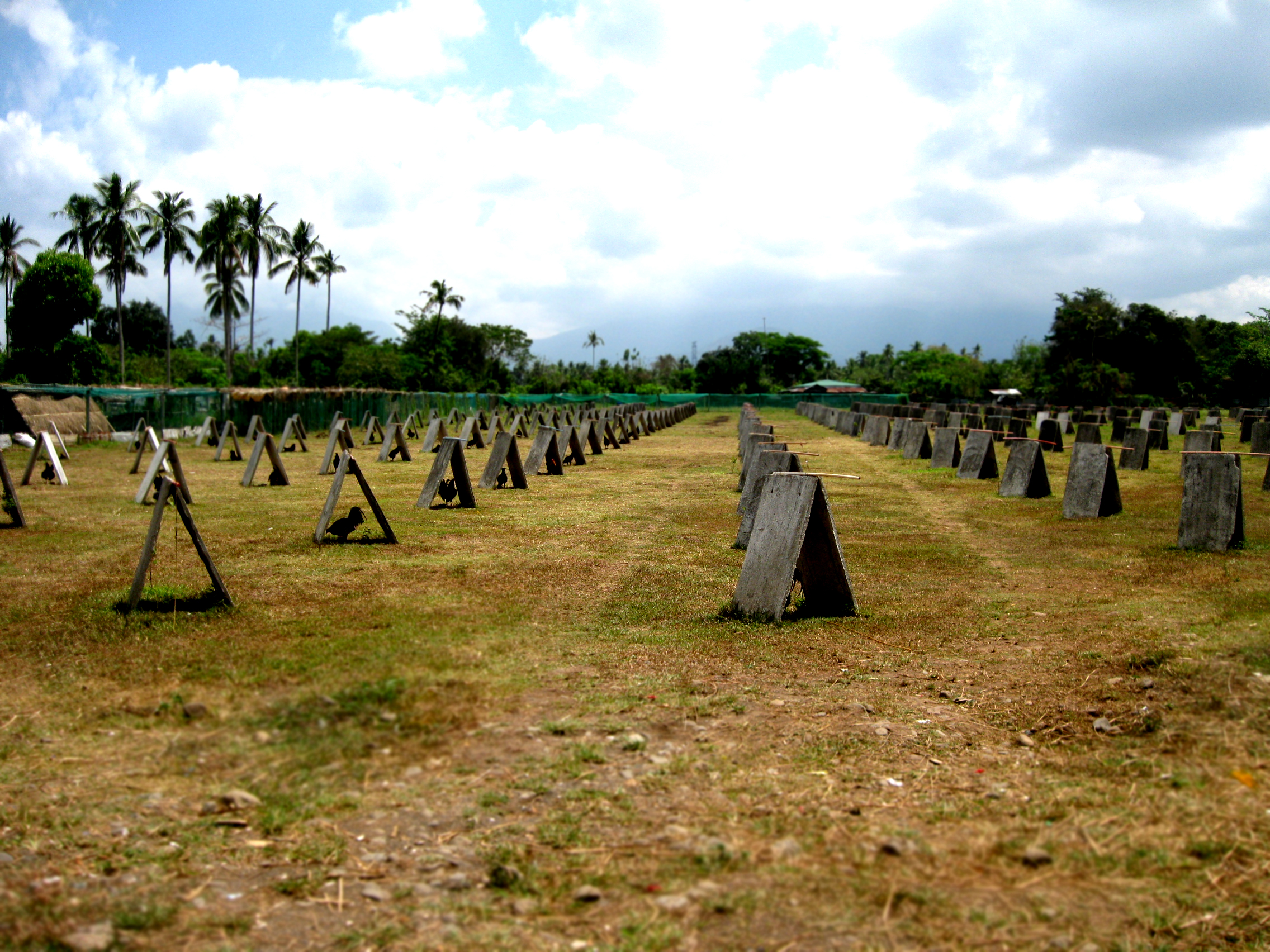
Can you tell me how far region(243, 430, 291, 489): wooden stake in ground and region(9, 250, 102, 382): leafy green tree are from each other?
2946 centimetres

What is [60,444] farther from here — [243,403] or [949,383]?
[949,383]

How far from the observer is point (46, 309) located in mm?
41812

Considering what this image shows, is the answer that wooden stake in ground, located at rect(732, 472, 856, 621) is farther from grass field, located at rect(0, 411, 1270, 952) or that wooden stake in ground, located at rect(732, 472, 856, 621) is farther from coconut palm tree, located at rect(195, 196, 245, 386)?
coconut palm tree, located at rect(195, 196, 245, 386)

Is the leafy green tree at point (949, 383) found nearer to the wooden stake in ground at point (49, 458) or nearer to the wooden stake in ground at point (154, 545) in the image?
the wooden stake in ground at point (49, 458)

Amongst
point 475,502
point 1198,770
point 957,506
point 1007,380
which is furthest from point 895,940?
point 1007,380

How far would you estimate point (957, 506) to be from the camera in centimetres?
1481

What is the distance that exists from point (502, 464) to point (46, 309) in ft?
114

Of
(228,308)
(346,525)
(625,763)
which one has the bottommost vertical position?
(625,763)

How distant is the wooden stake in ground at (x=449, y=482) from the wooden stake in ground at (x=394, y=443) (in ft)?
34.1

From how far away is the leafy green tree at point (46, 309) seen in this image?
41.8 metres

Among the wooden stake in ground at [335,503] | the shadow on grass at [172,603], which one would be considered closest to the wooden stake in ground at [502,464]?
the wooden stake in ground at [335,503]

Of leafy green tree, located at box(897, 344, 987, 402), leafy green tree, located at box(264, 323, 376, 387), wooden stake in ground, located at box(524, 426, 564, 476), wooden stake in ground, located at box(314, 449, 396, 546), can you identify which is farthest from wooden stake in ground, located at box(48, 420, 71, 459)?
leafy green tree, located at box(897, 344, 987, 402)

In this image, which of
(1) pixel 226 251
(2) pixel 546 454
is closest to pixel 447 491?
(2) pixel 546 454

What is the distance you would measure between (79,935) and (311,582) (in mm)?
5381
